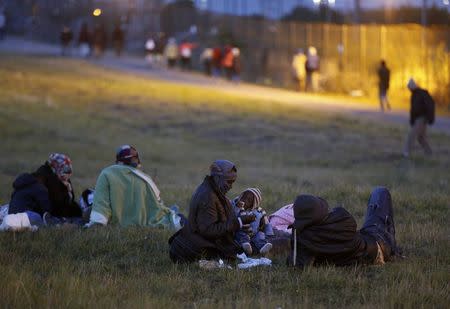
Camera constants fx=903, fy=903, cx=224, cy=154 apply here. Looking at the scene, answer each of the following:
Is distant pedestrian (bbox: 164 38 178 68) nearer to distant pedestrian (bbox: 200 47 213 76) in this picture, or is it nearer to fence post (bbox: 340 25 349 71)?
distant pedestrian (bbox: 200 47 213 76)

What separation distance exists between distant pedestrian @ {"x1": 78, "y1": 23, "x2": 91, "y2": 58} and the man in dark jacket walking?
39.9 m

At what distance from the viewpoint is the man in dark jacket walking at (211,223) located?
29.6 feet

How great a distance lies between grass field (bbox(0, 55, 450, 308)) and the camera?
305 inches

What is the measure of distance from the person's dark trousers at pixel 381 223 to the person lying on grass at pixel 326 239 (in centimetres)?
9

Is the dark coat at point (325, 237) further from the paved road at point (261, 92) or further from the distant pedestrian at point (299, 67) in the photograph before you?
the distant pedestrian at point (299, 67)

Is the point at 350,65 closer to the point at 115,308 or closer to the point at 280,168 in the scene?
the point at 280,168

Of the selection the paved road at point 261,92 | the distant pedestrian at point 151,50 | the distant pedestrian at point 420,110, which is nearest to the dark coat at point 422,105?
the distant pedestrian at point 420,110

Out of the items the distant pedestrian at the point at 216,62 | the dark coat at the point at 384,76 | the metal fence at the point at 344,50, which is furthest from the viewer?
the distant pedestrian at the point at 216,62

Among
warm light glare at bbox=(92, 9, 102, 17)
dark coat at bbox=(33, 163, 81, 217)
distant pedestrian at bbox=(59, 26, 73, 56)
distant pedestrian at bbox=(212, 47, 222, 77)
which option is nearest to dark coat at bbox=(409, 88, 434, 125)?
dark coat at bbox=(33, 163, 81, 217)

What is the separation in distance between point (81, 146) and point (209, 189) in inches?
618

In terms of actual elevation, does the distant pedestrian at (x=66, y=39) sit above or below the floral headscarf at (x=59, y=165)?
above

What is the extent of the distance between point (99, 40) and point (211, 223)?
40.6m

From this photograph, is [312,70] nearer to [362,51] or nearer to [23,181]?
[362,51]

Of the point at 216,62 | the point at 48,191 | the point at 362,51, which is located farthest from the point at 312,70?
the point at 48,191
